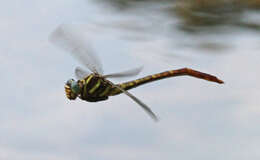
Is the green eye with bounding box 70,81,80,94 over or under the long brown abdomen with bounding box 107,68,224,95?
under

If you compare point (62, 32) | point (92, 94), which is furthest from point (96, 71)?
point (62, 32)

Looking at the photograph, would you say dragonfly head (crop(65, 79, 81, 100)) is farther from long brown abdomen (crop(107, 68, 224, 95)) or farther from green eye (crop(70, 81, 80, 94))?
long brown abdomen (crop(107, 68, 224, 95))

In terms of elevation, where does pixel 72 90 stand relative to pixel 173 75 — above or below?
below

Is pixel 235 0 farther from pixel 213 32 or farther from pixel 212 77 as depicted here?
pixel 212 77

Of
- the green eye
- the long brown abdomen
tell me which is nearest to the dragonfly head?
the green eye

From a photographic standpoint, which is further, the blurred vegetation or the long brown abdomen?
the long brown abdomen

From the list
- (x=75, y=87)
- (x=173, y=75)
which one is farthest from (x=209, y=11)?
(x=75, y=87)

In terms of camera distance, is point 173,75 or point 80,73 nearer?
point 80,73

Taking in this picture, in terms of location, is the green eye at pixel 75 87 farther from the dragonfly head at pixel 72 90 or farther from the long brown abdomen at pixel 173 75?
the long brown abdomen at pixel 173 75

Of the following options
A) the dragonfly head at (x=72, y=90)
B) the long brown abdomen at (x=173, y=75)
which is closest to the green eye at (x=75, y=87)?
the dragonfly head at (x=72, y=90)

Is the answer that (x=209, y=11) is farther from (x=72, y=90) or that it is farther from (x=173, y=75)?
(x=72, y=90)
